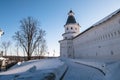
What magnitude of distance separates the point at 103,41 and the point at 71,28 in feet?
98.6

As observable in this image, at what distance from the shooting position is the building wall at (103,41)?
26891 millimetres

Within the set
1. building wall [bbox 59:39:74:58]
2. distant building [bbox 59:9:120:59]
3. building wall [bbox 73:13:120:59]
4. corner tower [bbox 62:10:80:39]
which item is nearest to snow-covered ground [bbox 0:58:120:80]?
building wall [bbox 73:13:120:59]

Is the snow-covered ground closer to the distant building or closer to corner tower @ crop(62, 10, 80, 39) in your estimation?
the distant building

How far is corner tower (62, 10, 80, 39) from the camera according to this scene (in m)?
61.5

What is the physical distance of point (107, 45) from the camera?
30.1 meters

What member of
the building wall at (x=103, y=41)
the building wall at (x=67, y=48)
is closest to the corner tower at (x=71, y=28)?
the building wall at (x=67, y=48)

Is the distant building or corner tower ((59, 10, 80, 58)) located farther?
corner tower ((59, 10, 80, 58))

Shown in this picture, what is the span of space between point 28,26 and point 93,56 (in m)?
14.5

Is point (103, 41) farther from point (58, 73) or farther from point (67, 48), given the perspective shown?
point (67, 48)

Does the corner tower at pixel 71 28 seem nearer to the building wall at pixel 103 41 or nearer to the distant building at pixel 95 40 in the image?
the distant building at pixel 95 40

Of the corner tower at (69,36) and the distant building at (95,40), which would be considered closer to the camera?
the distant building at (95,40)

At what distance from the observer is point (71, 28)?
6166 centimetres

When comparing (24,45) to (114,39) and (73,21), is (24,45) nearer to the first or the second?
(114,39)

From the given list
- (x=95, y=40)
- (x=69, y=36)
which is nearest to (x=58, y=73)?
(x=95, y=40)
